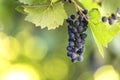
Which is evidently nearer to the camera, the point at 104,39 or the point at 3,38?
the point at 104,39

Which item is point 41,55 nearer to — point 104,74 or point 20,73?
point 20,73

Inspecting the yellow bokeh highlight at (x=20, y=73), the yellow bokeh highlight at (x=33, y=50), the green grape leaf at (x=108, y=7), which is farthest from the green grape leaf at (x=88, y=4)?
the yellow bokeh highlight at (x=20, y=73)

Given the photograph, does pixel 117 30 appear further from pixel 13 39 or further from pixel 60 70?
pixel 60 70

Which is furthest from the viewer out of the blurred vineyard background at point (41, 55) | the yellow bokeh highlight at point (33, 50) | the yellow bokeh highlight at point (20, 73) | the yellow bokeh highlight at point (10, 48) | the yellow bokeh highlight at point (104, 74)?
the yellow bokeh highlight at point (104, 74)

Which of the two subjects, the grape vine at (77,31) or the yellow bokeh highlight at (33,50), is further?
the yellow bokeh highlight at (33,50)

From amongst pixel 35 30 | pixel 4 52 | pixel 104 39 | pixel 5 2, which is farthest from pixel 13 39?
pixel 104 39

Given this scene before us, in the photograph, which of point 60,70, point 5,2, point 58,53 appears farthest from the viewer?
point 60,70

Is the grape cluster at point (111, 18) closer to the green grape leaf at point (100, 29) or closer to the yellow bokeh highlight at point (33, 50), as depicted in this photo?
the green grape leaf at point (100, 29)

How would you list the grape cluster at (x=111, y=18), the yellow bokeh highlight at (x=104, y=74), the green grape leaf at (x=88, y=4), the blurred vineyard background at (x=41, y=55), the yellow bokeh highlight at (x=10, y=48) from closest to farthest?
the grape cluster at (x=111, y=18), the green grape leaf at (x=88, y=4), the blurred vineyard background at (x=41, y=55), the yellow bokeh highlight at (x=10, y=48), the yellow bokeh highlight at (x=104, y=74)
